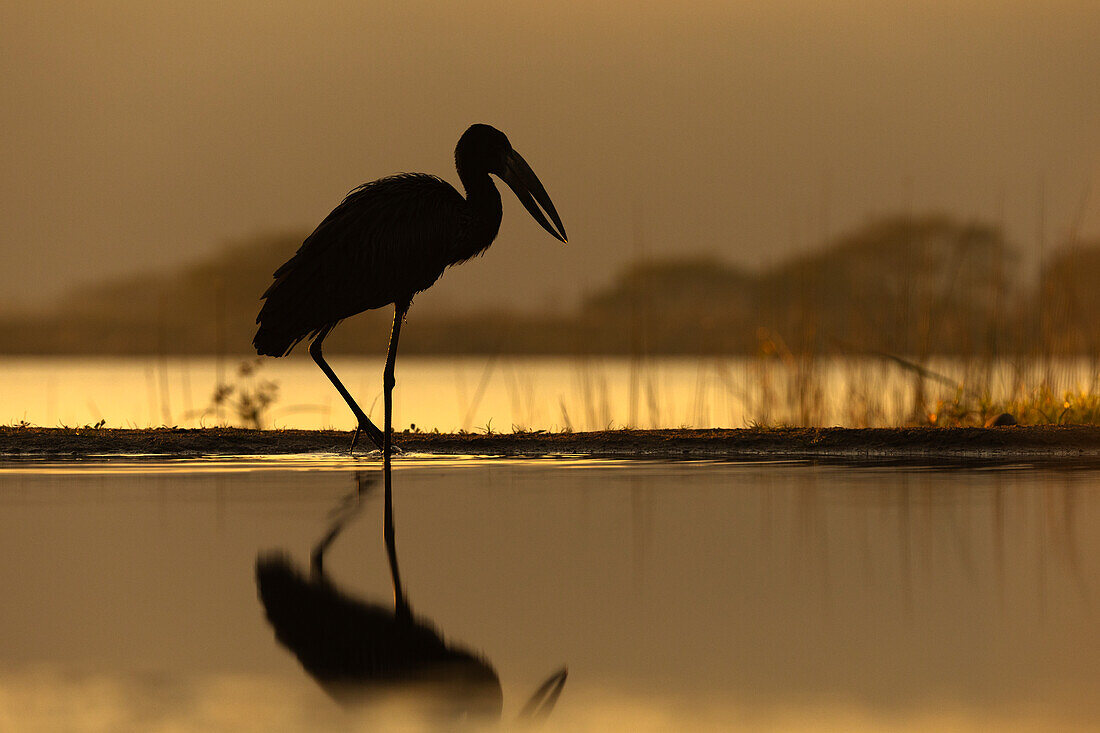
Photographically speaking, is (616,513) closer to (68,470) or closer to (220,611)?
(220,611)

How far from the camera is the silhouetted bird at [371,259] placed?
9.62 m

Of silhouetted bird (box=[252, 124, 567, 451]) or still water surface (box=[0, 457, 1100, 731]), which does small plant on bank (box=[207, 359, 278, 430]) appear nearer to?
silhouetted bird (box=[252, 124, 567, 451])

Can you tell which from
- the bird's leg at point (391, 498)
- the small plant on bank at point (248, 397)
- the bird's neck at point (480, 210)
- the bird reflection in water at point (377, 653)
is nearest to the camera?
the bird reflection in water at point (377, 653)

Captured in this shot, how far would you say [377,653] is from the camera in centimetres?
423

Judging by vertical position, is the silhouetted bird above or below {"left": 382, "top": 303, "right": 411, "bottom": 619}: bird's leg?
above

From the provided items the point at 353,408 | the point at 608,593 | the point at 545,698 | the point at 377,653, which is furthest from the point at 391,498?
the point at 545,698

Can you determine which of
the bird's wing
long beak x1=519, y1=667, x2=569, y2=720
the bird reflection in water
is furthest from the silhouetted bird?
long beak x1=519, y1=667, x2=569, y2=720

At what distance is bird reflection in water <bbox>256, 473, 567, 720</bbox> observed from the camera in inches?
146

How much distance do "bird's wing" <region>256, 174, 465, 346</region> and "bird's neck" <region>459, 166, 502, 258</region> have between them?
0.25 meters

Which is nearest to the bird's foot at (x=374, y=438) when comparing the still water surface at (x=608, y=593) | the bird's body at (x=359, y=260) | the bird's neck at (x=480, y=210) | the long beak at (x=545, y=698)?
the bird's body at (x=359, y=260)

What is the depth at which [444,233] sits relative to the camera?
9.80 meters

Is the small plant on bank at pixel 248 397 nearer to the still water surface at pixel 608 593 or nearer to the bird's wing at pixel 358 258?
the bird's wing at pixel 358 258

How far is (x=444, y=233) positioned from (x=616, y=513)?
3.28m

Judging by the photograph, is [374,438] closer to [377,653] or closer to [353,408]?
[353,408]
